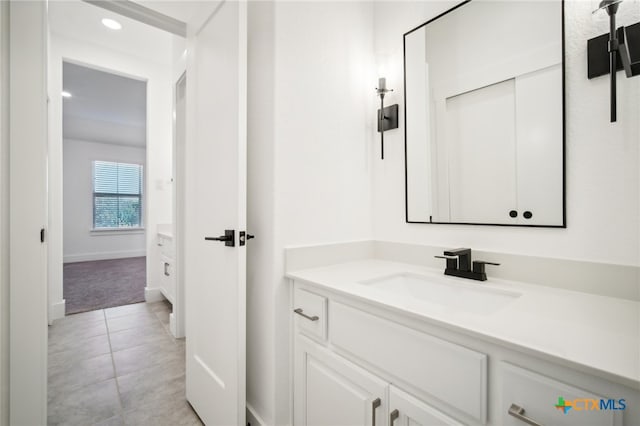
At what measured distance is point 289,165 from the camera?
4.22ft

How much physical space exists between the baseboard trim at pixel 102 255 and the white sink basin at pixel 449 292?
7107 millimetres

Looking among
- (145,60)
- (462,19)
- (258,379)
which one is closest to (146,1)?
(462,19)

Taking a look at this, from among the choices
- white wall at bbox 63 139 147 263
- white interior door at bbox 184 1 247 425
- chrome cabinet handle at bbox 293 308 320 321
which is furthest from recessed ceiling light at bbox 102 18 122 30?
white wall at bbox 63 139 147 263

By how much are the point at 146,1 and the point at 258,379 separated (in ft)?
6.69

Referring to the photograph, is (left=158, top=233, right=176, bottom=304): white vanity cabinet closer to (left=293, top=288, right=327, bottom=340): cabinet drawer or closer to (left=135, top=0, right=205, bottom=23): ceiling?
(left=135, top=0, right=205, bottom=23): ceiling

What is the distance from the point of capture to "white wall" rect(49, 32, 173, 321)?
9.06 feet

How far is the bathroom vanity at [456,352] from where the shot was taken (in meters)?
0.56

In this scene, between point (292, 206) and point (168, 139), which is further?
point (168, 139)

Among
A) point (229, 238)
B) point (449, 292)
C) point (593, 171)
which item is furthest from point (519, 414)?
point (229, 238)

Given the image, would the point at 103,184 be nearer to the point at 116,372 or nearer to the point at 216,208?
the point at 116,372

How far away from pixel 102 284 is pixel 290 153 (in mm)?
4243

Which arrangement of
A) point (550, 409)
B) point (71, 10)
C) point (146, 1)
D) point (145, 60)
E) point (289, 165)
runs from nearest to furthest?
point (550, 409)
point (289, 165)
point (146, 1)
point (71, 10)
point (145, 60)

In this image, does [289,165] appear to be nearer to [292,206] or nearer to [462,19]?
[292,206]

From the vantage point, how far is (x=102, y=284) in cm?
404
